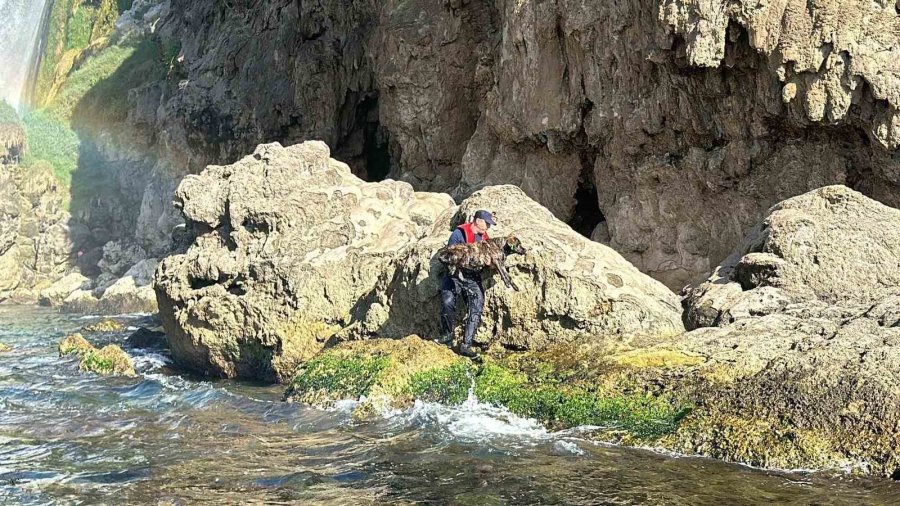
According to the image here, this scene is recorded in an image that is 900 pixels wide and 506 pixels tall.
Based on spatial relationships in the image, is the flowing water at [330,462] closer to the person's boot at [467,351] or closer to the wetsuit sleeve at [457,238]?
the person's boot at [467,351]

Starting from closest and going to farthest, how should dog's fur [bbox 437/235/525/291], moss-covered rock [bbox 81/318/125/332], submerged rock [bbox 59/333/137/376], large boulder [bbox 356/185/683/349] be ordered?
1. large boulder [bbox 356/185/683/349]
2. dog's fur [bbox 437/235/525/291]
3. submerged rock [bbox 59/333/137/376]
4. moss-covered rock [bbox 81/318/125/332]

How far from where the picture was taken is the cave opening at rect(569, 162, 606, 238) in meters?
20.9

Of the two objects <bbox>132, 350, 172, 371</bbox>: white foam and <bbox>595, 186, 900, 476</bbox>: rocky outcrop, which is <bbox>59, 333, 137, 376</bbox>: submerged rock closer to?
<bbox>132, 350, 172, 371</bbox>: white foam

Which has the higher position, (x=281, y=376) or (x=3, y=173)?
(x=3, y=173)

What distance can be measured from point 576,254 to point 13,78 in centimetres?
4714

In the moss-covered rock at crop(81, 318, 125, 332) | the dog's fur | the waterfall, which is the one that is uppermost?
the waterfall

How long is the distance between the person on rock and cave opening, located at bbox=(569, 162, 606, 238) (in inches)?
315

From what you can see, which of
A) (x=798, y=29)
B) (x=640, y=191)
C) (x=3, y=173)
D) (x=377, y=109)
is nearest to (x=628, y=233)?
(x=640, y=191)

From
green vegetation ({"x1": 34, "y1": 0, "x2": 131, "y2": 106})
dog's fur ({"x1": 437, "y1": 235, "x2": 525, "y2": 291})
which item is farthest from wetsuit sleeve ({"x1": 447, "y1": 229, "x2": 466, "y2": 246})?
green vegetation ({"x1": 34, "y1": 0, "x2": 131, "y2": 106})

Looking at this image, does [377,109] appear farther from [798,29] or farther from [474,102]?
[798,29]

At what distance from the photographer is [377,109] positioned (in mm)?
30844

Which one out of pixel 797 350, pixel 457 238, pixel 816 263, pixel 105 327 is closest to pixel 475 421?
pixel 457 238

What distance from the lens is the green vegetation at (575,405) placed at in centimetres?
980

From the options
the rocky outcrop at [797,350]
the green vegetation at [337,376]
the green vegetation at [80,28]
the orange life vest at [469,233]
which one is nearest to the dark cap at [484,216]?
the orange life vest at [469,233]
